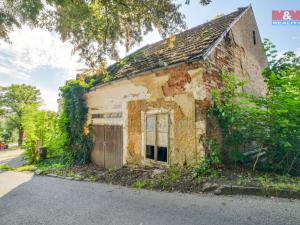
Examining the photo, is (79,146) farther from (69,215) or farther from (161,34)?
(161,34)

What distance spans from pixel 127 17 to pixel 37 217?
217 inches

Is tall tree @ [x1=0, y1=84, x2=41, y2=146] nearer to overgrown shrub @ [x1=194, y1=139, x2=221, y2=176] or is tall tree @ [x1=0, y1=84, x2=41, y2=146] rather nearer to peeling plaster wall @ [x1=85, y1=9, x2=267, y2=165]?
peeling plaster wall @ [x1=85, y1=9, x2=267, y2=165]

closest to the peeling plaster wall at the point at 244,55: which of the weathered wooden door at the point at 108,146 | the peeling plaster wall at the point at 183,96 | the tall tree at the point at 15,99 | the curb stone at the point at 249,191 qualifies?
the peeling plaster wall at the point at 183,96

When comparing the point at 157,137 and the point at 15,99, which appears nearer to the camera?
the point at 157,137

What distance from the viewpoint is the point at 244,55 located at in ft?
29.0

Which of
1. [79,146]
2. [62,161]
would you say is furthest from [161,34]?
[62,161]

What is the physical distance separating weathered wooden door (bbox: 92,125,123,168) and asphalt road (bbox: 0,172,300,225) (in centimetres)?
330

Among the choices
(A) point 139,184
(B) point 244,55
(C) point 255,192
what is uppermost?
(B) point 244,55

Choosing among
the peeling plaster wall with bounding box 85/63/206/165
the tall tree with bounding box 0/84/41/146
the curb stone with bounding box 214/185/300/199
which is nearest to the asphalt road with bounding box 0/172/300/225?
the curb stone with bounding box 214/185/300/199

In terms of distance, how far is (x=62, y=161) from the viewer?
12.0 meters

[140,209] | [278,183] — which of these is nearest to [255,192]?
[278,183]

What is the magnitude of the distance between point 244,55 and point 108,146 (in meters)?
7.64

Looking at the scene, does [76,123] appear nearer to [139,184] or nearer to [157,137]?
[157,137]

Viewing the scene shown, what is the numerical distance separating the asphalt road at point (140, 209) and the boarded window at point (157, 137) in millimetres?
1975
